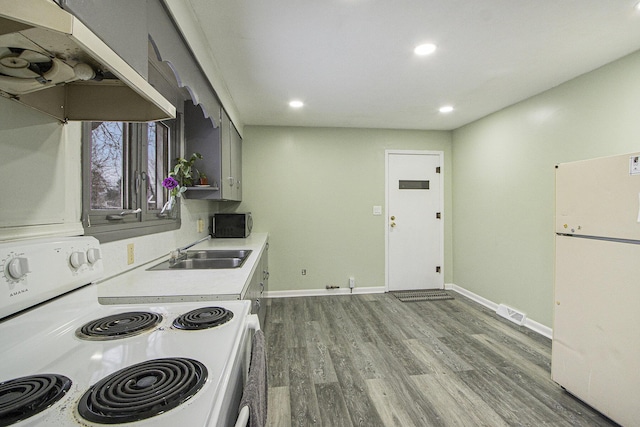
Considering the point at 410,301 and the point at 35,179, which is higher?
the point at 35,179

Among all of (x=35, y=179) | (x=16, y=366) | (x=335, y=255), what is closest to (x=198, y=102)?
(x=35, y=179)

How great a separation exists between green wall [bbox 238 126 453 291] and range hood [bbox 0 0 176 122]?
2968mm

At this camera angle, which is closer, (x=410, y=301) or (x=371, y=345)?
(x=371, y=345)

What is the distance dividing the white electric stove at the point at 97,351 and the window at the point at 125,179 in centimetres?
46

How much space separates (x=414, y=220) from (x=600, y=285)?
8.56 feet

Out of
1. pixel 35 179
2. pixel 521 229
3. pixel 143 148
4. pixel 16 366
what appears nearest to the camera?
pixel 16 366

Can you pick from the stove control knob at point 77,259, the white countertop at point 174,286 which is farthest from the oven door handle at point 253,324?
the stove control knob at point 77,259

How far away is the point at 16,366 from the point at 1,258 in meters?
0.27

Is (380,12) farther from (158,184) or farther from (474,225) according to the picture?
(474,225)

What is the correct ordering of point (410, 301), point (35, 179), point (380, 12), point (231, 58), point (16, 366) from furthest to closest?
point (410, 301)
point (231, 58)
point (380, 12)
point (35, 179)
point (16, 366)

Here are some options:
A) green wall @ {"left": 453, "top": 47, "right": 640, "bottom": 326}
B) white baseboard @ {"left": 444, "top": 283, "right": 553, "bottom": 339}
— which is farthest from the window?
white baseboard @ {"left": 444, "top": 283, "right": 553, "bottom": 339}

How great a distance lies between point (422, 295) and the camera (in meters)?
4.00

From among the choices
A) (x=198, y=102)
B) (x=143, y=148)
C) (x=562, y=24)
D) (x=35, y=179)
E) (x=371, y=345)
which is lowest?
(x=371, y=345)

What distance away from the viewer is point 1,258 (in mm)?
729
